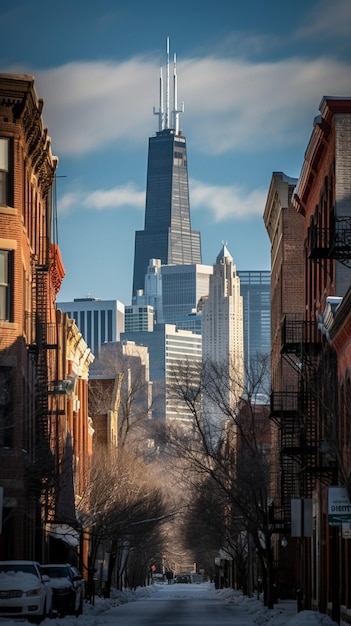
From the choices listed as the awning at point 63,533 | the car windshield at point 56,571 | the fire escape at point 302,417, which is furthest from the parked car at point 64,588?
the awning at point 63,533

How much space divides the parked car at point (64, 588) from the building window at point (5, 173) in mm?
11757

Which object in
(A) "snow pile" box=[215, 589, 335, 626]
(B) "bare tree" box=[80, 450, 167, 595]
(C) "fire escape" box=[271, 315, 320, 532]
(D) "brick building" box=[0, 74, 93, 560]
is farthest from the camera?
(B) "bare tree" box=[80, 450, 167, 595]

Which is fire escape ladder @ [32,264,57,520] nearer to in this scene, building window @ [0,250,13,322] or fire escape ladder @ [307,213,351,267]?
building window @ [0,250,13,322]

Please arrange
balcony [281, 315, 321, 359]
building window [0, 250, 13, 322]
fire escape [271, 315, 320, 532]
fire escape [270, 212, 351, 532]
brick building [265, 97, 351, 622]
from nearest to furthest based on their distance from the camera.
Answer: brick building [265, 97, 351, 622]
fire escape [270, 212, 351, 532]
building window [0, 250, 13, 322]
fire escape [271, 315, 320, 532]
balcony [281, 315, 321, 359]

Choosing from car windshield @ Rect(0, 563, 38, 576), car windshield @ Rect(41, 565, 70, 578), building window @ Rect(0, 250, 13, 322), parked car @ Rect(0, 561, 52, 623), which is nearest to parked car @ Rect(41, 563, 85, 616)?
car windshield @ Rect(41, 565, 70, 578)

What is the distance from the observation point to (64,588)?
4544 cm

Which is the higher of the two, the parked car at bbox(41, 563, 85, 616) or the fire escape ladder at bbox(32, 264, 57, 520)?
the fire escape ladder at bbox(32, 264, 57, 520)

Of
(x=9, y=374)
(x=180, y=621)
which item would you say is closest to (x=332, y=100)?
(x=9, y=374)

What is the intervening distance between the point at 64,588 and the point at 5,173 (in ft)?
43.9

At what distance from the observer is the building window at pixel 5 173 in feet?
161

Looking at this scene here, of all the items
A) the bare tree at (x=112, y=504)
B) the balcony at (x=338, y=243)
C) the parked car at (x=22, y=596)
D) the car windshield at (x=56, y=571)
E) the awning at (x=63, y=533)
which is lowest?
the parked car at (x=22, y=596)

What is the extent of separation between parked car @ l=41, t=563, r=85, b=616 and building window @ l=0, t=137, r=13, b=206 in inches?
463

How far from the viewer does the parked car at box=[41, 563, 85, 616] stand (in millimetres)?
45406

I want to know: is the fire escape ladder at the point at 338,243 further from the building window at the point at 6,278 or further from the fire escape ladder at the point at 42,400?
the fire escape ladder at the point at 42,400
